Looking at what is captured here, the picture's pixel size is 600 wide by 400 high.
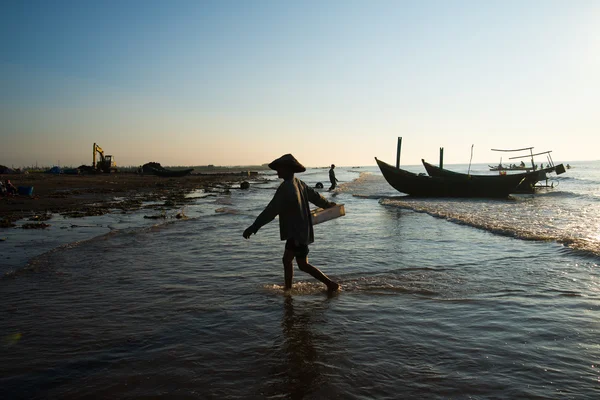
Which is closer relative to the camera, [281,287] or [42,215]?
[281,287]

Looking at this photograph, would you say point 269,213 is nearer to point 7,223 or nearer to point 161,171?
point 7,223

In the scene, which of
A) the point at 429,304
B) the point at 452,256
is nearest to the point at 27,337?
the point at 429,304

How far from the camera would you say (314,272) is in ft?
16.6

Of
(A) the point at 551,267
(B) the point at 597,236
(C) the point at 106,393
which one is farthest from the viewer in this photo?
(B) the point at 597,236

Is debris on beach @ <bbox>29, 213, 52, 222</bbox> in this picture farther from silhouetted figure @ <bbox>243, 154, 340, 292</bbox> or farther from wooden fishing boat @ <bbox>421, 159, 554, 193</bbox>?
wooden fishing boat @ <bbox>421, 159, 554, 193</bbox>

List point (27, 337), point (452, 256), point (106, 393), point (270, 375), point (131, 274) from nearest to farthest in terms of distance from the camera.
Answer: point (106, 393) → point (270, 375) → point (27, 337) → point (131, 274) → point (452, 256)

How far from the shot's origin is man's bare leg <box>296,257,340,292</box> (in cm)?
495

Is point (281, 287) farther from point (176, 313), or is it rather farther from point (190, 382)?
point (190, 382)

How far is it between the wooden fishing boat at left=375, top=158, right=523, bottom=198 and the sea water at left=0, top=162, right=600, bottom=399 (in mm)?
17070

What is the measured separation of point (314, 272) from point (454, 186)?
871 inches

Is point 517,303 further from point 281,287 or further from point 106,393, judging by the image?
point 106,393

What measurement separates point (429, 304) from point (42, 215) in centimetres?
1326

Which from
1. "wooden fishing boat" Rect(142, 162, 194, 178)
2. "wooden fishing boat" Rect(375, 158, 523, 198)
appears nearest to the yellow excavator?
"wooden fishing boat" Rect(142, 162, 194, 178)

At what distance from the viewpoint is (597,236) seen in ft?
32.4
